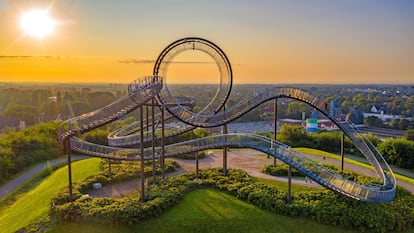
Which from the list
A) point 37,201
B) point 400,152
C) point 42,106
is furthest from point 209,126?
point 42,106

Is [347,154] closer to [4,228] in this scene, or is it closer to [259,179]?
[259,179]

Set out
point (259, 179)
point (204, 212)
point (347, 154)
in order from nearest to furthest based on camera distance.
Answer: point (204, 212) → point (259, 179) → point (347, 154)

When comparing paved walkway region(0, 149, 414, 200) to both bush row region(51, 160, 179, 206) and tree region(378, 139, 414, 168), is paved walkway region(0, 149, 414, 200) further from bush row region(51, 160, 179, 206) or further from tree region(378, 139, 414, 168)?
tree region(378, 139, 414, 168)

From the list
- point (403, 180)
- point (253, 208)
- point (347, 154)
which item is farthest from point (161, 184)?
point (347, 154)

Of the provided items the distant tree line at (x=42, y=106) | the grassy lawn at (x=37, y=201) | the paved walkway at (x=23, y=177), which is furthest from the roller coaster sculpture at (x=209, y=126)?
the distant tree line at (x=42, y=106)

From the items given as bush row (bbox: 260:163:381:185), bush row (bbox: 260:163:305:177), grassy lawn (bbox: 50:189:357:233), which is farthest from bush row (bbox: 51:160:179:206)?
bush row (bbox: 260:163:381:185)

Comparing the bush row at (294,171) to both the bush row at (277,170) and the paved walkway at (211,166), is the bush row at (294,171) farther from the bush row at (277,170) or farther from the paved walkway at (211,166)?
the paved walkway at (211,166)

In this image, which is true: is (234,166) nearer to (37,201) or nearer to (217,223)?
(217,223)
